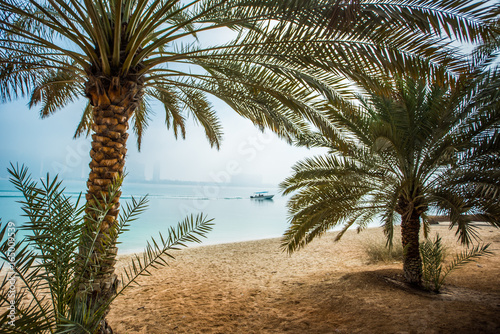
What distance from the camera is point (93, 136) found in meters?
3.46

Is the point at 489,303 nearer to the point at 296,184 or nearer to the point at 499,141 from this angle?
the point at 499,141

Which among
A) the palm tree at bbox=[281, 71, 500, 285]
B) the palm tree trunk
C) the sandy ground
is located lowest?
the sandy ground

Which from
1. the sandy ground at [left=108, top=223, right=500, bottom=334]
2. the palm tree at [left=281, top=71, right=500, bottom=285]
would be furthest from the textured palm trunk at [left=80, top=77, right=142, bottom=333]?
the palm tree at [left=281, top=71, right=500, bottom=285]

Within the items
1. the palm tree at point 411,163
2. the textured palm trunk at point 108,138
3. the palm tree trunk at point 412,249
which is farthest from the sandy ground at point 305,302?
the textured palm trunk at point 108,138

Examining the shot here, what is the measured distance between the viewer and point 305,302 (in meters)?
4.84

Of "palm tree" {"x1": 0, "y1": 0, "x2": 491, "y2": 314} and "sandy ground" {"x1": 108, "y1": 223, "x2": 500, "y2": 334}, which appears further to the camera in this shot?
"sandy ground" {"x1": 108, "y1": 223, "x2": 500, "y2": 334}

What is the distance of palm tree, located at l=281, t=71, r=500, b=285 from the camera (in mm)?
4328

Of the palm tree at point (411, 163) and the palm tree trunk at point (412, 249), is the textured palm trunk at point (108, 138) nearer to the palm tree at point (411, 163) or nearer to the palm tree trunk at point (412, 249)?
the palm tree at point (411, 163)

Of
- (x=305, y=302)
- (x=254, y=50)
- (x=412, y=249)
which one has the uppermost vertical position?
(x=254, y=50)

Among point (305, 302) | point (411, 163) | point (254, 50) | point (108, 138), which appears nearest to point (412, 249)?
point (411, 163)

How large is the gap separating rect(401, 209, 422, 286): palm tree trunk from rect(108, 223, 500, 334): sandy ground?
1.05 feet

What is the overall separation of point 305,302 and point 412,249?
93.8 inches

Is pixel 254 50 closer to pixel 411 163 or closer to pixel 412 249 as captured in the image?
pixel 411 163

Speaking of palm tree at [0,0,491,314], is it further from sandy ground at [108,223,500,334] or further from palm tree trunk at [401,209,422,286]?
palm tree trunk at [401,209,422,286]
